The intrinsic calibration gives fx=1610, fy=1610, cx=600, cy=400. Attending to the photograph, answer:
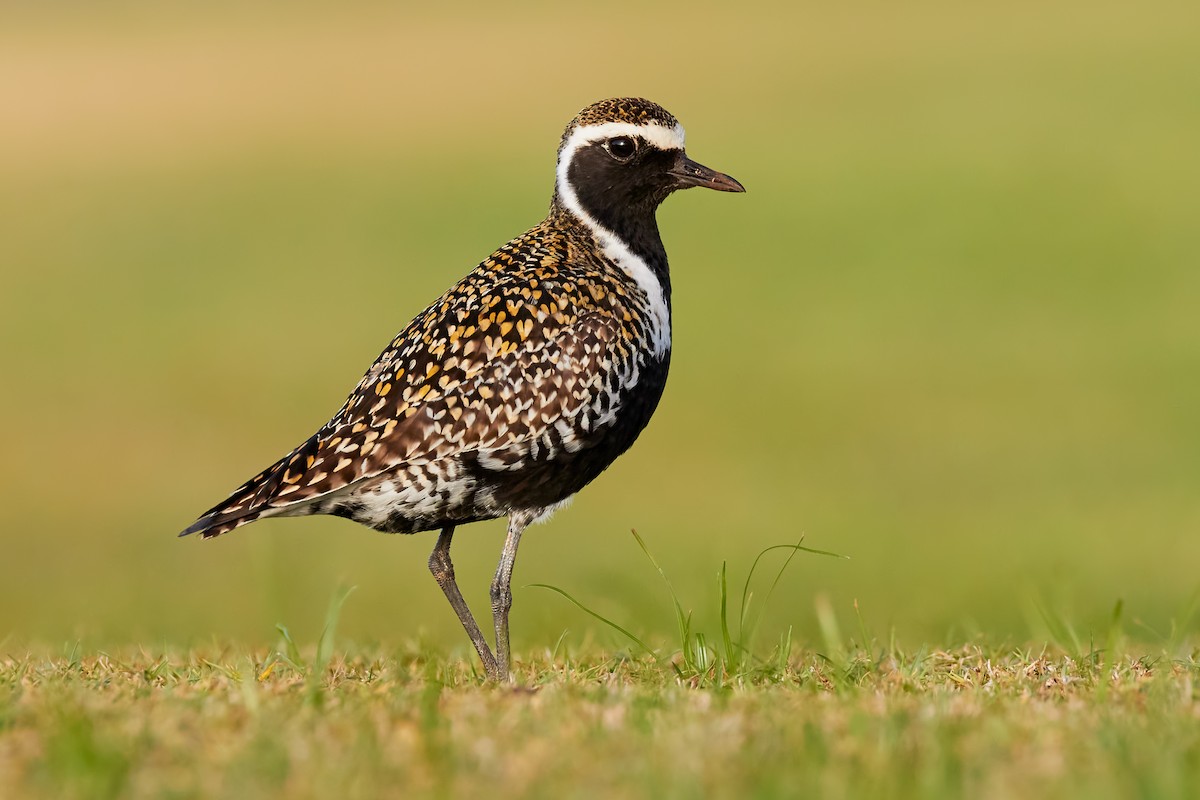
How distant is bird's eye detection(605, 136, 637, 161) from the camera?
8.31 meters

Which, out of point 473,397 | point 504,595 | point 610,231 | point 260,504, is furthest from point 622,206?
point 260,504

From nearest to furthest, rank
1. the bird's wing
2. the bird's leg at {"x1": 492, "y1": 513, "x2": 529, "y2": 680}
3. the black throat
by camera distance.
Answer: the bird's wing
the bird's leg at {"x1": 492, "y1": 513, "x2": 529, "y2": 680}
the black throat

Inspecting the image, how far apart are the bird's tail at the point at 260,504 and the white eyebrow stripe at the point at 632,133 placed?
7.20ft

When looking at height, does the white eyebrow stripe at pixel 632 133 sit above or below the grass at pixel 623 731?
above

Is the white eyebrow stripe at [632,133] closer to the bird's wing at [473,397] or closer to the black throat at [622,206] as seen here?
the black throat at [622,206]

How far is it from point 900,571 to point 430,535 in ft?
23.5

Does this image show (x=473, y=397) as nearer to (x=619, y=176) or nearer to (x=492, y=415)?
(x=492, y=415)

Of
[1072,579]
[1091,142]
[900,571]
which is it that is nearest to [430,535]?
[900,571]

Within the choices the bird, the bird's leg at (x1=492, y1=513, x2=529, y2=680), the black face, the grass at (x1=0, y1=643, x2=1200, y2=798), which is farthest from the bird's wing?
the grass at (x1=0, y1=643, x2=1200, y2=798)

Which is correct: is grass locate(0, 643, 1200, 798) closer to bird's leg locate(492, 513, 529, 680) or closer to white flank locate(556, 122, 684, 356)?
bird's leg locate(492, 513, 529, 680)

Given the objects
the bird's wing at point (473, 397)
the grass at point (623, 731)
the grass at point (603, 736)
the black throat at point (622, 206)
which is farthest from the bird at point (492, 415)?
the grass at point (603, 736)

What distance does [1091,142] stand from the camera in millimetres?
31438

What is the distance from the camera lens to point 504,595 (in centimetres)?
773

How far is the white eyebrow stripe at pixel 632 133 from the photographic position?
327 inches
